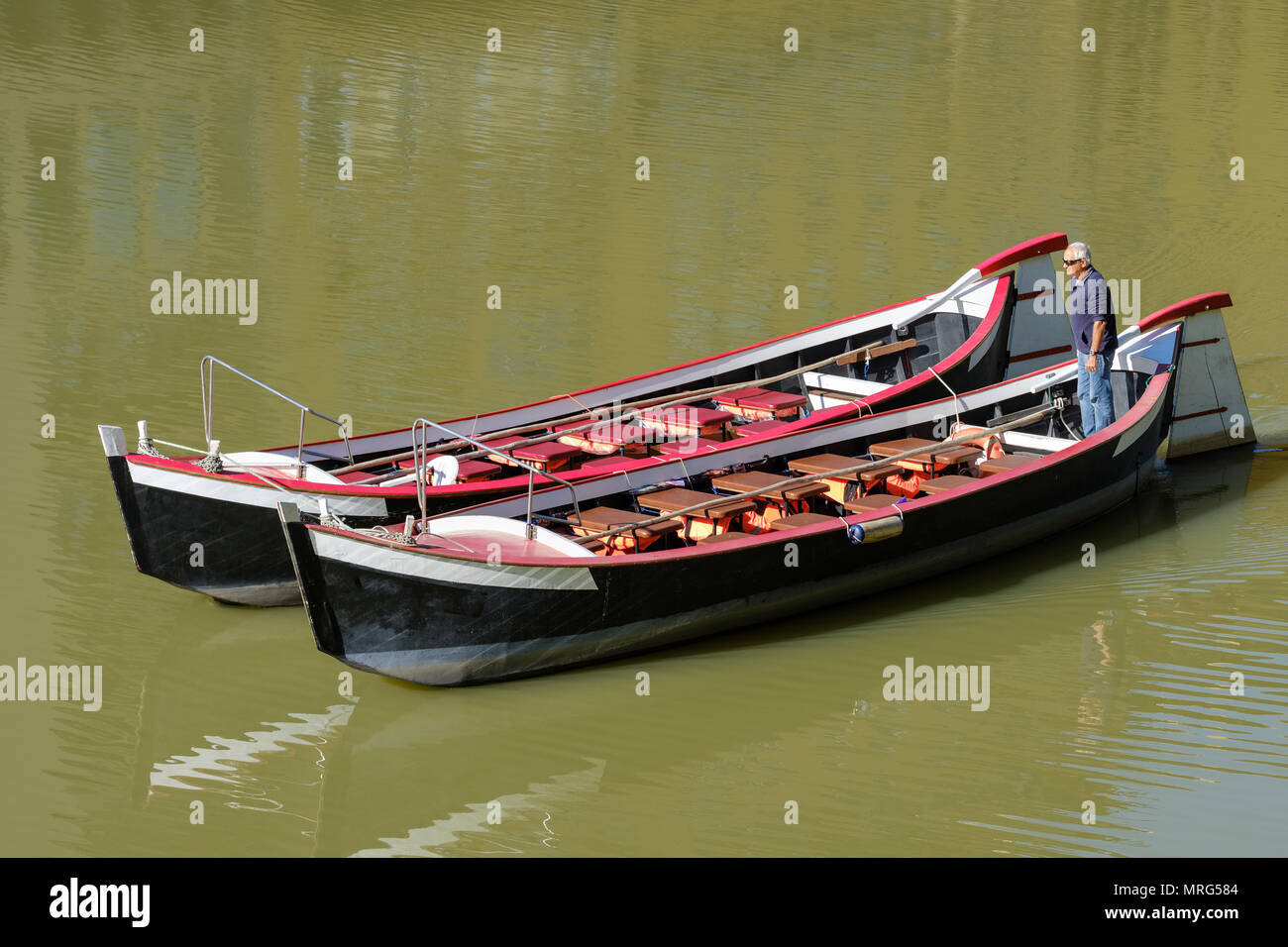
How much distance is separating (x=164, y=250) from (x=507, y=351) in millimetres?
5506

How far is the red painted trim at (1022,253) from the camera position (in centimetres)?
1378

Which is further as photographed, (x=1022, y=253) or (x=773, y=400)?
(x=1022, y=253)

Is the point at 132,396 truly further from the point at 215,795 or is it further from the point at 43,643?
the point at 215,795

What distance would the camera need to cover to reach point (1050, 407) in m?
12.8

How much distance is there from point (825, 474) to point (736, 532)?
0.81 meters

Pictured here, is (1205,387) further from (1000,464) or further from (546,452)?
(546,452)

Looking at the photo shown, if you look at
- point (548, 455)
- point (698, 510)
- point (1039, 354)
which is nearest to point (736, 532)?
point (698, 510)

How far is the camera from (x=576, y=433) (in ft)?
38.5

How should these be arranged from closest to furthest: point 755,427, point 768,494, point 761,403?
point 768,494 < point 755,427 < point 761,403

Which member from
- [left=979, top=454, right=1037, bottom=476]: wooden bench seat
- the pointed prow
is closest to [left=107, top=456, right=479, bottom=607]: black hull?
[left=979, top=454, right=1037, bottom=476]: wooden bench seat

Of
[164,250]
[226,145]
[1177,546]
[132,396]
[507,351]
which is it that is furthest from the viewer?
[226,145]

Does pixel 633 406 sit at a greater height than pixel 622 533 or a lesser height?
greater

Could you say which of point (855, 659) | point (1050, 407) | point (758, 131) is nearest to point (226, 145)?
point (758, 131)

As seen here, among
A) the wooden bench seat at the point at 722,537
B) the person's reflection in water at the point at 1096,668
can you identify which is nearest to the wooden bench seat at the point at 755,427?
the wooden bench seat at the point at 722,537
